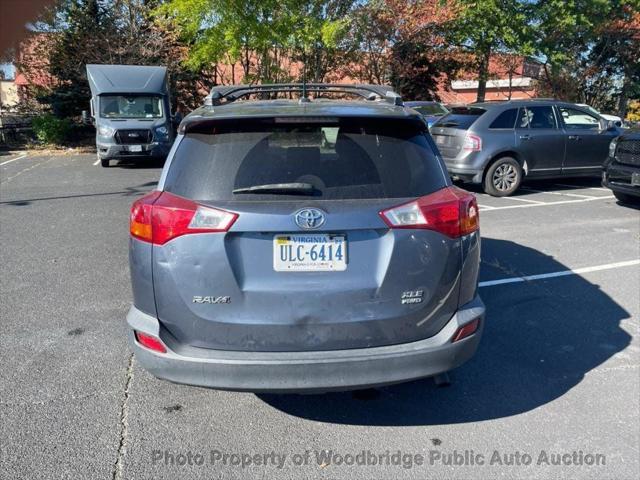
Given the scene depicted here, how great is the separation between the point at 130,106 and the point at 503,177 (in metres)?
10.7

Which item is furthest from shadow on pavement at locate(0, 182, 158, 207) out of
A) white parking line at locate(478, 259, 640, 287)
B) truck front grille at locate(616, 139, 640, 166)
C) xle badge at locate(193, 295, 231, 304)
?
truck front grille at locate(616, 139, 640, 166)

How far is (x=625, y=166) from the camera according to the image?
832 centimetres

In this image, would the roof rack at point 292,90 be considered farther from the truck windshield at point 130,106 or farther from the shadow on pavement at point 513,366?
the truck windshield at point 130,106

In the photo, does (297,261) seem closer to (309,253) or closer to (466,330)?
(309,253)

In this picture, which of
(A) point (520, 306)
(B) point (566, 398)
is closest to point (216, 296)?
(B) point (566, 398)

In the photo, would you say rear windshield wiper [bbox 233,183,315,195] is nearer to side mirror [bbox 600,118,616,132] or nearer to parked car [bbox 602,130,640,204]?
parked car [bbox 602,130,640,204]

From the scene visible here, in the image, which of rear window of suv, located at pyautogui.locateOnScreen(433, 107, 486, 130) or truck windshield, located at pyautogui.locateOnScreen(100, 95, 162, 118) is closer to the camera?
rear window of suv, located at pyautogui.locateOnScreen(433, 107, 486, 130)

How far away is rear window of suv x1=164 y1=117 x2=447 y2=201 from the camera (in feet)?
8.52

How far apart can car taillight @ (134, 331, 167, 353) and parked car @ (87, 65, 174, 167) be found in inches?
493

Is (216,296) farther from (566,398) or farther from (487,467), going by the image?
(566,398)

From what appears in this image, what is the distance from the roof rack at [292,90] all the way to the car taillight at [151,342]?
149cm

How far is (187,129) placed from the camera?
277 cm

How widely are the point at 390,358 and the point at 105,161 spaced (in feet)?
46.5

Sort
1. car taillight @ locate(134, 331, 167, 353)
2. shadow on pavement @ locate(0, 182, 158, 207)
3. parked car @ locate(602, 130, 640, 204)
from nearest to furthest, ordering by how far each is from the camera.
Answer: car taillight @ locate(134, 331, 167, 353) < parked car @ locate(602, 130, 640, 204) < shadow on pavement @ locate(0, 182, 158, 207)
